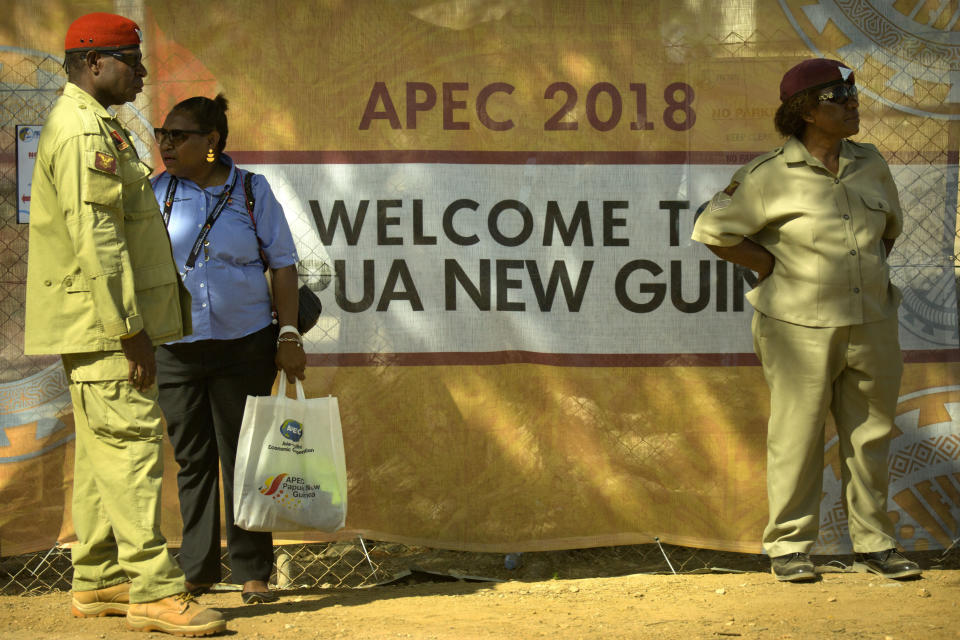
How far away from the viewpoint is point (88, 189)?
3.29m

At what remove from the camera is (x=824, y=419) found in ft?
13.7

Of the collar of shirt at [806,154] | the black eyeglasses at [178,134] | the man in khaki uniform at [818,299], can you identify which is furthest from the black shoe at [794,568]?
the black eyeglasses at [178,134]

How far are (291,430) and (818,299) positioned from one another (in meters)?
2.07

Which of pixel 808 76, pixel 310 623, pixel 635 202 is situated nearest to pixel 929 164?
pixel 808 76

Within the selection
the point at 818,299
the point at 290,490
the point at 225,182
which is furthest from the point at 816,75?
the point at 290,490

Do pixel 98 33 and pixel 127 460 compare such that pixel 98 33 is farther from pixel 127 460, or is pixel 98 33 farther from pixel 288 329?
pixel 127 460

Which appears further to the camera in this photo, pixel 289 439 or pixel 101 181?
pixel 289 439

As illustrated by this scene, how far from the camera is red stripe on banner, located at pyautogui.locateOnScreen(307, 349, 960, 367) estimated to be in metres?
4.59

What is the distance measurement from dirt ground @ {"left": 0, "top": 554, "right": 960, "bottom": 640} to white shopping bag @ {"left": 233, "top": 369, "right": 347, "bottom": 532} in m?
0.35

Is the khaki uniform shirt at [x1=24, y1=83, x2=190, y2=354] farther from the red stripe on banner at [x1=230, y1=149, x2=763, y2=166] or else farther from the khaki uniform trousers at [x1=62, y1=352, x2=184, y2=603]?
the red stripe on banner at [x1=230, y1=149, x2=763, y2=166]

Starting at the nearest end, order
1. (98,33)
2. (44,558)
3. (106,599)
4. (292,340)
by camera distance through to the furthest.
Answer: (98,33) → (106,599) → (292,340) → (44,558)

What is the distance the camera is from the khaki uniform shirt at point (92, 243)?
3297 millimetres

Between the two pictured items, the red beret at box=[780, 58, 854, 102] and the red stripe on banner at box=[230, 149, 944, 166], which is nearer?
the red beret at box=[780, 58, 854, 102]

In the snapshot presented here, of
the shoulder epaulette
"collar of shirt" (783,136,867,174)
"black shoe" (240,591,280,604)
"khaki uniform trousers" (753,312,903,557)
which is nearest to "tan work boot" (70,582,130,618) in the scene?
"black shoe" (240,591,280,604)
